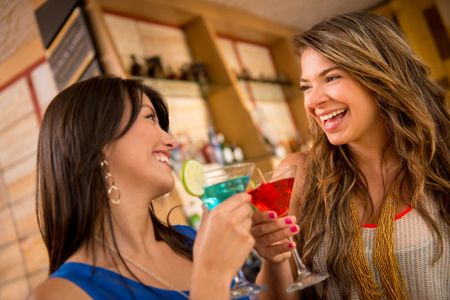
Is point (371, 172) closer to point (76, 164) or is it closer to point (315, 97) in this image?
point (315, 97)

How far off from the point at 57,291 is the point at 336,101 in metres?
1.15

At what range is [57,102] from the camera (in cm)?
133

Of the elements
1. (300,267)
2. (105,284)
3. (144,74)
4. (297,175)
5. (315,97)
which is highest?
(144,74)

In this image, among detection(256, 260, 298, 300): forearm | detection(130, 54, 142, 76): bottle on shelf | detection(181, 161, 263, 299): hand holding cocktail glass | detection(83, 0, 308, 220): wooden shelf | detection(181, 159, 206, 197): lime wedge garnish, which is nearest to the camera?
detection(181, 161, 263, 299): hand holding cocktail glass

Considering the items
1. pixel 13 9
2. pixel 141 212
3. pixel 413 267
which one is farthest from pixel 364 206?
pixel 13 9

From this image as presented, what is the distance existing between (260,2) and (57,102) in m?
4.05

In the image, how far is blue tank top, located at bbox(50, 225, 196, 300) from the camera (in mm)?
1192

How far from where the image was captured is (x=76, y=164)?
1.26 metres

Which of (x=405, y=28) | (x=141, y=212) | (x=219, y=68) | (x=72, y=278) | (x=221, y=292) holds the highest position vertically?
(x=405, y=28)

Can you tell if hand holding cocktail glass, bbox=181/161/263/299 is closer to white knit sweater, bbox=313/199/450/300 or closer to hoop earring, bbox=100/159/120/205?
hoop earring, bbox=100/159/120/205

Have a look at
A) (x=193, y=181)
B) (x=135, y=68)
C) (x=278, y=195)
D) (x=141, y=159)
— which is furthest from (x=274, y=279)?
(x=135, y=68)

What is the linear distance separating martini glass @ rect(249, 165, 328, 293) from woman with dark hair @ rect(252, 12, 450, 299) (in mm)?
179

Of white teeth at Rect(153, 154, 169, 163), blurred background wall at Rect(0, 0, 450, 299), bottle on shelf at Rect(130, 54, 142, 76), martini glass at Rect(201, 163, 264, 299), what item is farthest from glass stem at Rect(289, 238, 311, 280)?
bottle on shelf at Rect(130, 54, 142, 76)

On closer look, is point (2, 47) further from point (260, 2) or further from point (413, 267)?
point (413, 267)
